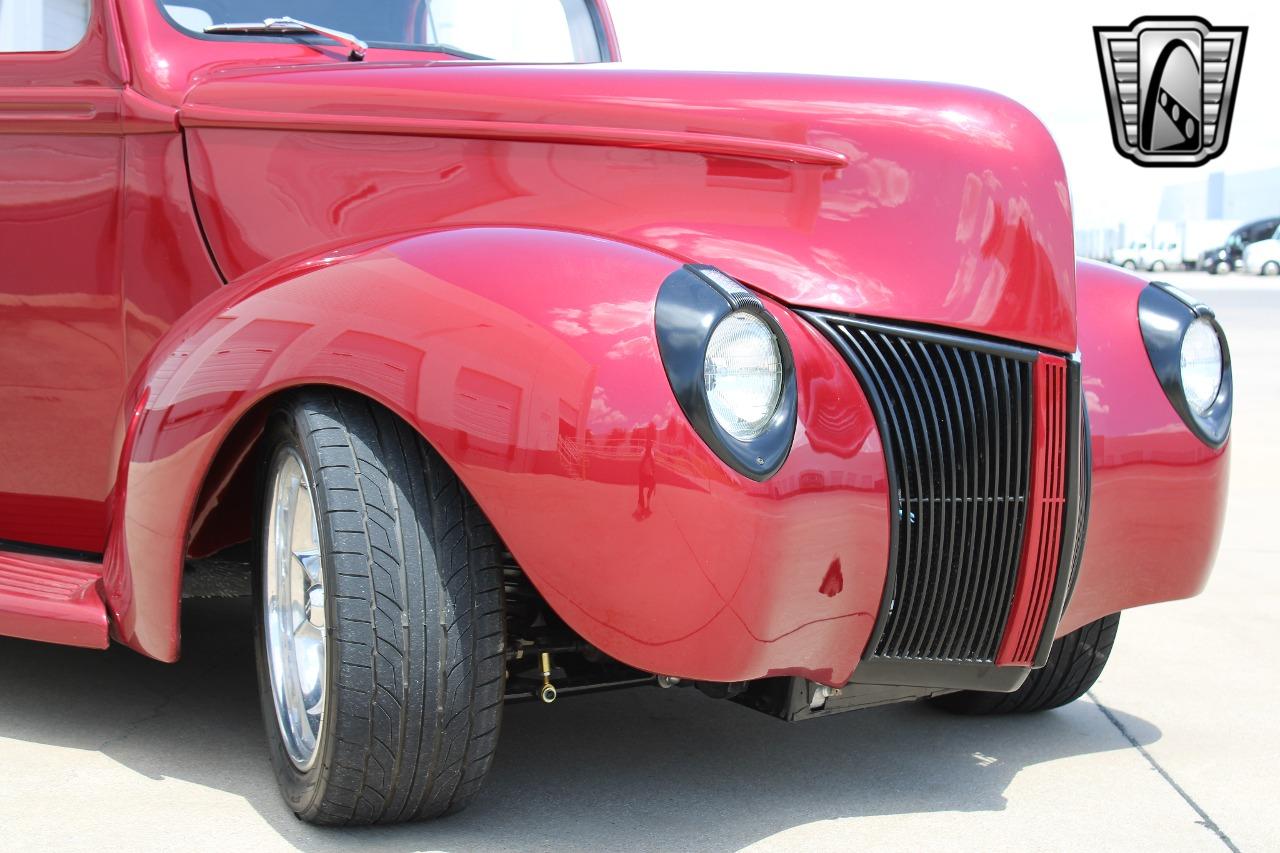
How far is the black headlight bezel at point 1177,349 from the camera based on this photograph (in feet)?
10.0

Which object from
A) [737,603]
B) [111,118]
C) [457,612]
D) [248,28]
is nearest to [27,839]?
[457,612]

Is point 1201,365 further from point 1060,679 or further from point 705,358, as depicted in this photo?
point 705,358

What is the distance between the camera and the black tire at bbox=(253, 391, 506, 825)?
8.17 ft

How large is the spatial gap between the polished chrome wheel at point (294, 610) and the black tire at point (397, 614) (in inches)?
5.1

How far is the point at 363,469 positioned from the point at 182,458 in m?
0.47

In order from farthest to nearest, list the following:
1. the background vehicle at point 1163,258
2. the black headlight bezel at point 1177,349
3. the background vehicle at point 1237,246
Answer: the background vehicle at point 1163,258
the background vehicle at point 1237,246
the black headlight bezel at point 1177,349

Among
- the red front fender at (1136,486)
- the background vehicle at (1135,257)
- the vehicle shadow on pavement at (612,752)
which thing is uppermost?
the red front fender at (1136,486)

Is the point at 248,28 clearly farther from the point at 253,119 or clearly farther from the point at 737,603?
the point at 737,603

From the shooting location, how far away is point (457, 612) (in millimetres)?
2508

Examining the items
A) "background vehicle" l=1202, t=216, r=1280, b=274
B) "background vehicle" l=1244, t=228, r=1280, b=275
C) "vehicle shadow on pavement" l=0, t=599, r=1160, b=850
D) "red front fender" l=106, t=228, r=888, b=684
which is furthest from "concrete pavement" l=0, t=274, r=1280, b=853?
"background vehicle" l=1202, t=216, r=1280, b=274

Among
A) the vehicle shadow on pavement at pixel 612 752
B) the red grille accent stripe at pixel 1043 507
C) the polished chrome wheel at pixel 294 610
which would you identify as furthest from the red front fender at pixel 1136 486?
the polished chrome wheel at pixel 294 610

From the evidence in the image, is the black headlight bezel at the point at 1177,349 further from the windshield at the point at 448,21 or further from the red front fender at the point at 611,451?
the windshield at the point at 448,21

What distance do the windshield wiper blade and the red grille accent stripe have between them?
67.9 inches

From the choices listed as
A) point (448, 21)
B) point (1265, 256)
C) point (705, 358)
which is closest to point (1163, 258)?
point (1265, 256)
